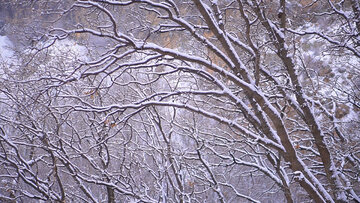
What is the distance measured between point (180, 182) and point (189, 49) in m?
3.86

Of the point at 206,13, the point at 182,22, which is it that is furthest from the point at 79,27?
the point at 206,13

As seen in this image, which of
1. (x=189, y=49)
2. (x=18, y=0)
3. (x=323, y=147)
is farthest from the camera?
(x=189, y=49)

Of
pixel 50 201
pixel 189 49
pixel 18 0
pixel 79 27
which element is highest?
pixel 189 49

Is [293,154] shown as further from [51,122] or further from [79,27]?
[51,122]

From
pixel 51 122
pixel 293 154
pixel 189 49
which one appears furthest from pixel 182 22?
pixel 51 122

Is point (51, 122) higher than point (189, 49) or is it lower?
lower

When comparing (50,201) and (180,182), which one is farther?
(180,182)

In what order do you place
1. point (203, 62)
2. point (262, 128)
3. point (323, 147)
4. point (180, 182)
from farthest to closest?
1. point (180, 182)
2. point (323, 147)
3. point (262, 128)
4. point (203, 62)

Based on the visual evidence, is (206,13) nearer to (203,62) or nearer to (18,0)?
(203,62)

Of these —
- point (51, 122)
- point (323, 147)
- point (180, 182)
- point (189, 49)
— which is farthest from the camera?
point (189, 49)

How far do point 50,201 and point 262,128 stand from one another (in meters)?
3.95

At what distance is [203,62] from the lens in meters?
4.73

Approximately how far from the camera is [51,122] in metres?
7.48

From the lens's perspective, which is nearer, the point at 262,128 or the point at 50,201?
the point at 262,128
